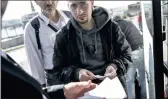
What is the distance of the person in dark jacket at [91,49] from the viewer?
1.42 meters

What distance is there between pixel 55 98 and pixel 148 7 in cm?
69

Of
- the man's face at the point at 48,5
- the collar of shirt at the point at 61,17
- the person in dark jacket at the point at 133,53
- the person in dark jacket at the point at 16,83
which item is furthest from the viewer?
the person in dark jacket at the point at 133,53

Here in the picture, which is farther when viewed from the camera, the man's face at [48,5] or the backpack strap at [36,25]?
the backpack strap at [36,25]

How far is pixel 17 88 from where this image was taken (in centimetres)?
98

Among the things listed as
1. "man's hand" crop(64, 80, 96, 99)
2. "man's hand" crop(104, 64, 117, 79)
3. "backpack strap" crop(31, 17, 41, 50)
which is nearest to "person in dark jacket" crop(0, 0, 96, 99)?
"man's hand" crop(64, 80, 96, 99)

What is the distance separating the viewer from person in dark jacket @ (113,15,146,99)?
146cm

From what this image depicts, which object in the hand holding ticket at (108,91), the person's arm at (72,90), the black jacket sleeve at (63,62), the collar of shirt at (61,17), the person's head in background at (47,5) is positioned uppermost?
the person's head in background at (47,5)

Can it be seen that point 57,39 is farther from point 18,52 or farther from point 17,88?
point 17,88

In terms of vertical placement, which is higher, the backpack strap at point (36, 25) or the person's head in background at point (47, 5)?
the person's head in background at point (47, 5)

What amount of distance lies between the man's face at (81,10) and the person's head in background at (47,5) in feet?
0.27

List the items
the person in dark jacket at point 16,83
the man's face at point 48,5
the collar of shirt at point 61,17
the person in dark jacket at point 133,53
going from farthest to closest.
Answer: the person in dark jacket at point 133,53
the collar of shirt at point 61,17
the man's face at point 48,5
the person in dark jacket at point 16,83

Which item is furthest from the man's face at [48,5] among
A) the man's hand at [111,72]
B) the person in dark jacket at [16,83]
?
the man's hand at [111,72]

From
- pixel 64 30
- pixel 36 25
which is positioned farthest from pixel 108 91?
pixel 36 25

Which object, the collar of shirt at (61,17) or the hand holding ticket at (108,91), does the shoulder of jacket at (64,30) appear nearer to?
the collar of shirt at (61,17)
